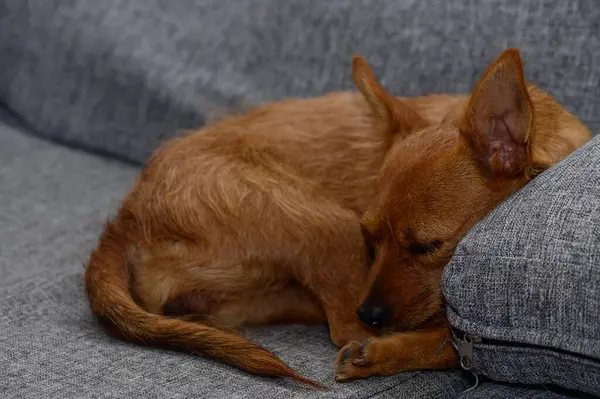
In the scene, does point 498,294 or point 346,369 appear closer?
point 498,294

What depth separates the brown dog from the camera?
6.62 feet

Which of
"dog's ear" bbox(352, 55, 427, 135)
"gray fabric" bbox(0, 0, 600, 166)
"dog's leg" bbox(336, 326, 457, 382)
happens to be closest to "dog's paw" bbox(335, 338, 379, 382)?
"dog's leg" bbox(336, 326, 457, 382)

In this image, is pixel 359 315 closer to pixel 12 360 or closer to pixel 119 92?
pixel 12 360

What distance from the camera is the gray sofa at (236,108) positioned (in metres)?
1.67

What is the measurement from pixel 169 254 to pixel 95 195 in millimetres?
1016

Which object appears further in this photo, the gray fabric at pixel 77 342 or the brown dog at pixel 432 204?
the brown dog at pixel 432 204

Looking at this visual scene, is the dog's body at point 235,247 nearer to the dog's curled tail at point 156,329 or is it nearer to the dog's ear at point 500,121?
the dog's curled tail at point 156,329

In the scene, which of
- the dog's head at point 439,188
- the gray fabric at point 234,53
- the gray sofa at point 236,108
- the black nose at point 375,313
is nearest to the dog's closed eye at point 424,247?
the dog's head at point 439,188

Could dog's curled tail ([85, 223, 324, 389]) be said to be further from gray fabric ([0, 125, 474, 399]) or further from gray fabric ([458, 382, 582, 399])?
gray fabric ([458, 382, 582, 399])

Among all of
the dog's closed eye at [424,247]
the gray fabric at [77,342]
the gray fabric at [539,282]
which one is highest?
the gray fabric at [539,282]

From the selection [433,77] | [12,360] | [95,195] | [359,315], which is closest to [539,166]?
[359,315]

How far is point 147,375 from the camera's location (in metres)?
1.90

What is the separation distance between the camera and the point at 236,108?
321 cm

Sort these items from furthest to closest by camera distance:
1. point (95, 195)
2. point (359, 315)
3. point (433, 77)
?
point (95, 195) → point (433, 77) → point (359, 315)
